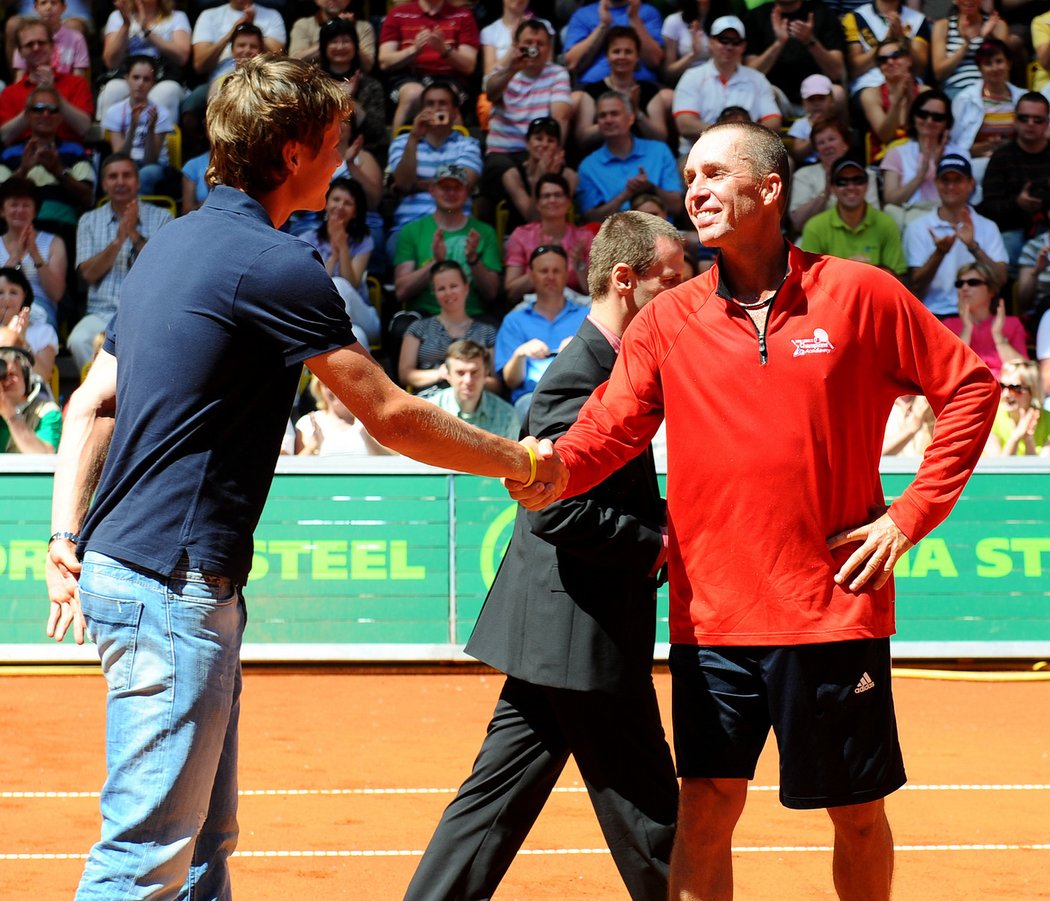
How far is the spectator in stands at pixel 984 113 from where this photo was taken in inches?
539

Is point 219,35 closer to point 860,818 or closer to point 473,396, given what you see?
point 473,396

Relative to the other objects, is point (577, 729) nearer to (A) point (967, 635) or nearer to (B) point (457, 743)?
(B) point (457, 743)

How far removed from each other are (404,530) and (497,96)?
17.6 ft

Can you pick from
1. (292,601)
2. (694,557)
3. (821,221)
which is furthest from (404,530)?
(694,557)

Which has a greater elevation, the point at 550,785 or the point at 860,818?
the point at 860,818

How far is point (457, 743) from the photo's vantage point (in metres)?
7.70

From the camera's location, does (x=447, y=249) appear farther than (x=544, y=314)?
Yes

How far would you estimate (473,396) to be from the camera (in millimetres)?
10289

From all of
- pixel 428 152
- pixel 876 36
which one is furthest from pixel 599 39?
pixel 876 36

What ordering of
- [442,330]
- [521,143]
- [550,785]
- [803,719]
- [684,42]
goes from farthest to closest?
[684,42] < [521,143] < [442,330] < [550,785] < [803,719]

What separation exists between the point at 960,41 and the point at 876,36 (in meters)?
0.81

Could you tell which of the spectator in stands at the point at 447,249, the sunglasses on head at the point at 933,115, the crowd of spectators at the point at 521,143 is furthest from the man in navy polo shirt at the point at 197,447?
the sunglasses on head at the point at 933,115

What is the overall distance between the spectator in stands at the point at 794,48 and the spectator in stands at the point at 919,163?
79cm

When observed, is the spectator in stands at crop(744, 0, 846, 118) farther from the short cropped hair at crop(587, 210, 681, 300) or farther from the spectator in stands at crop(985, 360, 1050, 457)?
the short cropped hair at crop(587, 210, 681, 300)
